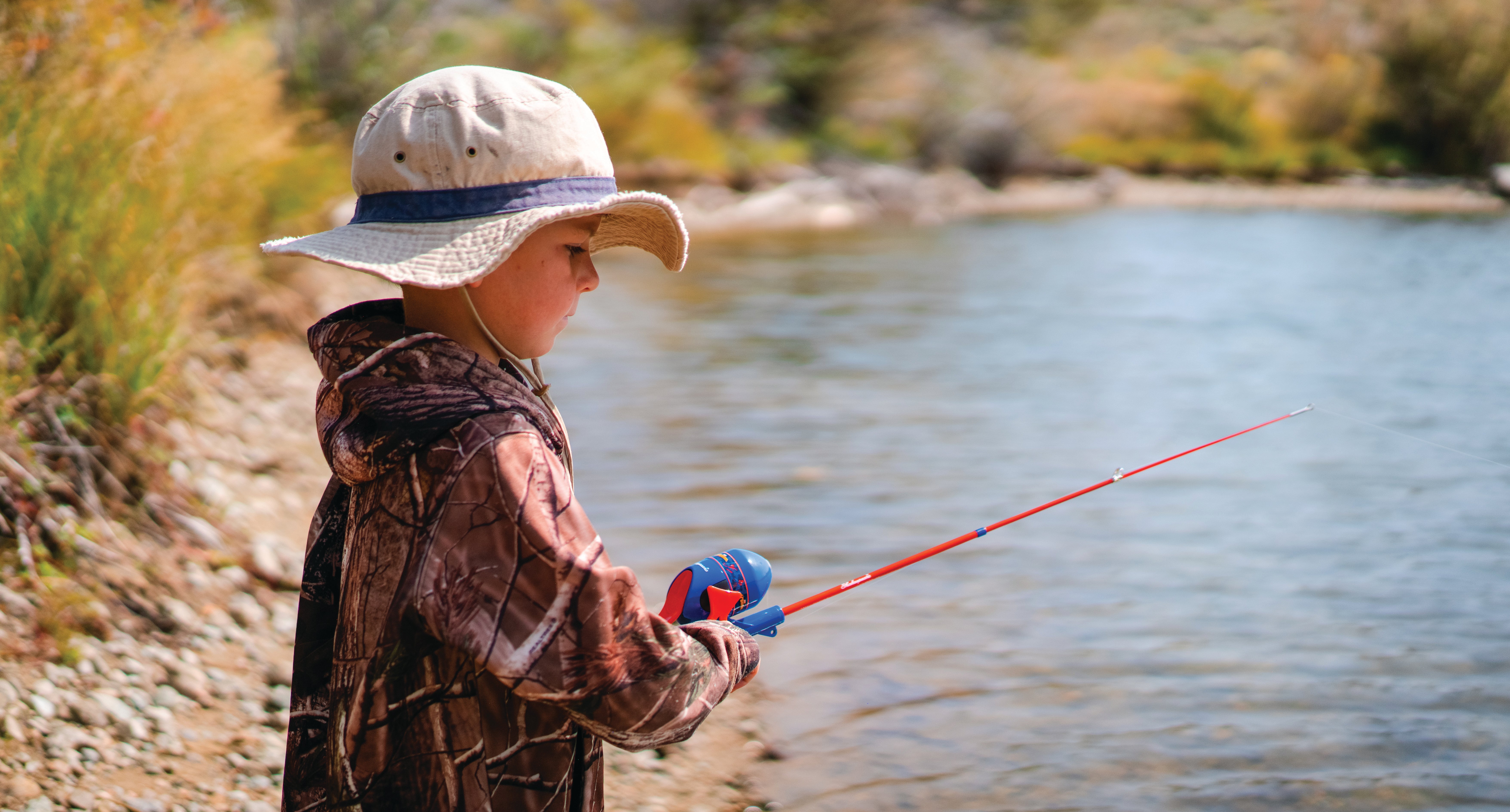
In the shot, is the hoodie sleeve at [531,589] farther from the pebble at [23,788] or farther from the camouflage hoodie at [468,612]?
the pebble at [23,788]

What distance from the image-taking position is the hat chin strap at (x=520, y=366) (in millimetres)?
1440

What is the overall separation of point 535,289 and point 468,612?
1.28 feet

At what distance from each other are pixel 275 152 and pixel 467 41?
346 inches

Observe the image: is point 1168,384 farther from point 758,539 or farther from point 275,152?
point 275,152

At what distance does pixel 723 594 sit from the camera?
1.69m

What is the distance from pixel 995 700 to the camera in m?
3.44

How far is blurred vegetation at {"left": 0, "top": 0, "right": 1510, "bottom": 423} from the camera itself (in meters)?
3.69

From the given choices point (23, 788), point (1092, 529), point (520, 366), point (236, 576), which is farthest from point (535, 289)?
point (1092, 529)

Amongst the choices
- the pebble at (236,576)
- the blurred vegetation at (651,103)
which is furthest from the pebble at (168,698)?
the blurred vegetation at (651,103)

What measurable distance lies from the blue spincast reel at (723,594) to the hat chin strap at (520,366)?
0.99ft

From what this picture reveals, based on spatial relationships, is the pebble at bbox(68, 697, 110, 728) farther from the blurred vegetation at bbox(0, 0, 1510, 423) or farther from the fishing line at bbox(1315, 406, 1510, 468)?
the fishing line at bbox(1315, 406, 1510, 468)

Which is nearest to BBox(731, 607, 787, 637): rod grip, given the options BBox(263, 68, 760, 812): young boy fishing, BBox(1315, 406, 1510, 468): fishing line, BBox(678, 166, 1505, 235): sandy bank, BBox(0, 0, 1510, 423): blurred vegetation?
BBox(263, 68, 760, 812): young boy fishing

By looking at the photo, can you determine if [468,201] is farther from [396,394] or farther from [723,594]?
[723,594]

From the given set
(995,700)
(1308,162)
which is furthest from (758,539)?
Answer: (1308,162)
